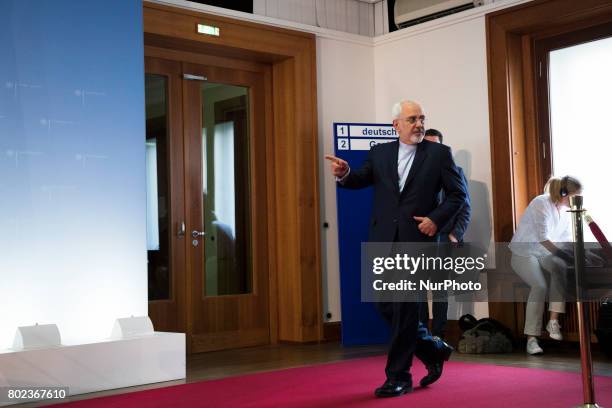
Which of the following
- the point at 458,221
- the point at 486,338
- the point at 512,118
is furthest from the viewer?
the point at 512,118

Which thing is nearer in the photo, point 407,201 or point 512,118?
point 407,201

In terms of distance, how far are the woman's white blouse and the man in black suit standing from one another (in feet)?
5.87

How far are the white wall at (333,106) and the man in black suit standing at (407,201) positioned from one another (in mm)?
2714

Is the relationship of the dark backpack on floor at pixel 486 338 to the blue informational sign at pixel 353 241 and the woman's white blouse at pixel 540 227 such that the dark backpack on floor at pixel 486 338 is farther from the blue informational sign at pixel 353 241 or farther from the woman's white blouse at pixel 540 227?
the blue informational sign at pixel 353 241

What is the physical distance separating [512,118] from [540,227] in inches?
41.3

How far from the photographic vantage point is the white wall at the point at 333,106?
22.9ft

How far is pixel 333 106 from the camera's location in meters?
7.10

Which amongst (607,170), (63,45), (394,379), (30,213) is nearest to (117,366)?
(30,213)

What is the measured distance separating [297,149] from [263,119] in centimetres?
44

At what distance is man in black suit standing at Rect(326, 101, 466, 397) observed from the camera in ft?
13.1

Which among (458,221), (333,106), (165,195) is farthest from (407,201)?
(333,106)

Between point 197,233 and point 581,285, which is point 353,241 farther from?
point 581,285

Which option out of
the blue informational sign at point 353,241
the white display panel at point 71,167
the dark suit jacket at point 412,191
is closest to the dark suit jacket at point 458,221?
the dark suit jacket at point 412,191

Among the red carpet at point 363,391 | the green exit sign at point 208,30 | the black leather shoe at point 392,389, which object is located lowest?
the red carpet at point 363,391
